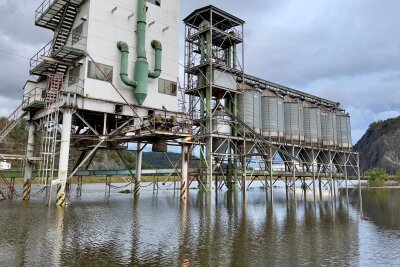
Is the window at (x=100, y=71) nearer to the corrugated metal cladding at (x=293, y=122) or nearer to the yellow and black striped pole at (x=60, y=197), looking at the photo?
the yellow and black striped pole at (x=60, y=197)

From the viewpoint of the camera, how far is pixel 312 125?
57.6 metres

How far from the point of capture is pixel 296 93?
2339 inches

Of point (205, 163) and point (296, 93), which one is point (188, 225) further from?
point (296, 93)

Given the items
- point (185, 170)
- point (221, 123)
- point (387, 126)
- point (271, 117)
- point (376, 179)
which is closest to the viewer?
point (185, 170)

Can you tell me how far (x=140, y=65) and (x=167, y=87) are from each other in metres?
4.34

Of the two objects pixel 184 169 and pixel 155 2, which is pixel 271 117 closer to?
pixel 184 169

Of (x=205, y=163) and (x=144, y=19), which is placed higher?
(x=144, y=19)

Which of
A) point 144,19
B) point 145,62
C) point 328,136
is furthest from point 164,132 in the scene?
point 328,136

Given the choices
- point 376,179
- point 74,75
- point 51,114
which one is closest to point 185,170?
point 51,114

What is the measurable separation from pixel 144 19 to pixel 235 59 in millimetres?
19272

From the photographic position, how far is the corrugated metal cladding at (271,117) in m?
50.3

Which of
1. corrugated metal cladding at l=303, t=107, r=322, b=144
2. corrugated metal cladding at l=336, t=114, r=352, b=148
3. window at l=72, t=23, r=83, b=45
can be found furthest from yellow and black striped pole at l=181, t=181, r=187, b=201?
corrugated metal cladding at l=336, t=114, r=352, b=148

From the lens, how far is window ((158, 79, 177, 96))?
115 feet

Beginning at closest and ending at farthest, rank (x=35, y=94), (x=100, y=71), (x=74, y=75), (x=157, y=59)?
(x=100, y=71), (x=74, y=75), (x=157, y=59), (x=35, y=94)
